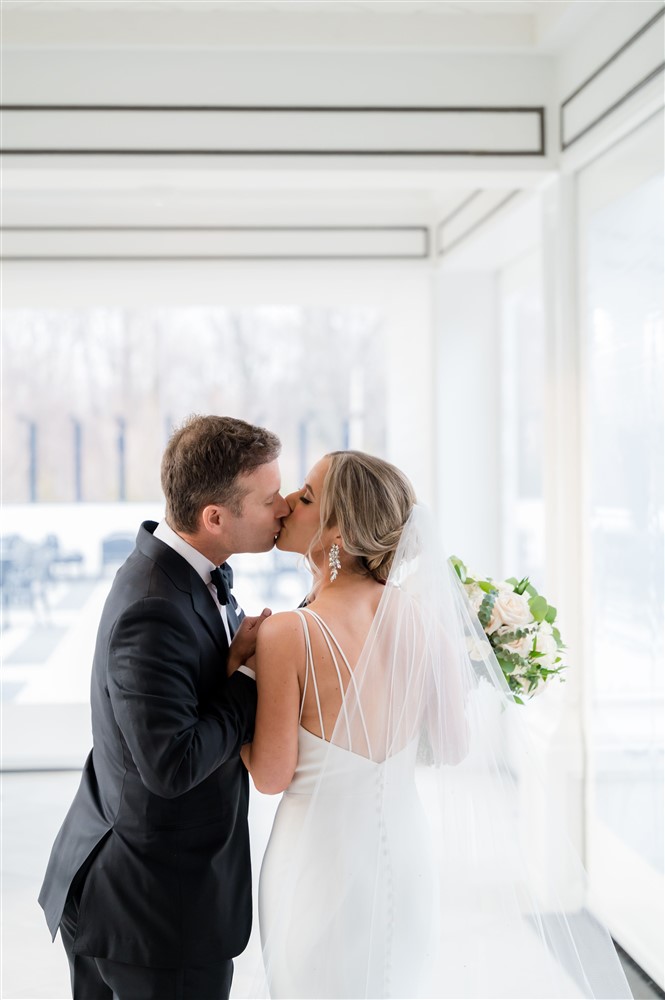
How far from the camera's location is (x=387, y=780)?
6.00ft

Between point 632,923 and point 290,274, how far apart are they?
3.70 m

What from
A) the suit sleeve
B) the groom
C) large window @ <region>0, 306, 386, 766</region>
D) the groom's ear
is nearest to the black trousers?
the groom

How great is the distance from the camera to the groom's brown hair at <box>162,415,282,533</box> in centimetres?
180

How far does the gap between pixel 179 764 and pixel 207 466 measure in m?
0.58

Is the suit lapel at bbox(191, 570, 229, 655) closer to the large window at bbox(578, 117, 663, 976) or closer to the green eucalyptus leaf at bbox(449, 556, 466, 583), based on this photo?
the green eucalyptus leaf at bbox(449, 556, 466, 583)

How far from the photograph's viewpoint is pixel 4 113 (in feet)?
10.6

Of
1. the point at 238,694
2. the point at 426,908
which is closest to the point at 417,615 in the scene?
the point at 238,694

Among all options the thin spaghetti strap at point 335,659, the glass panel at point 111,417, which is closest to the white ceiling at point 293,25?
the thin spaghetti strap at point 335,659

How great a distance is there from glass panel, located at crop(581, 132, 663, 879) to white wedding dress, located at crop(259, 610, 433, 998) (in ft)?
4.62

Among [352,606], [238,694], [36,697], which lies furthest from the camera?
[36,697]

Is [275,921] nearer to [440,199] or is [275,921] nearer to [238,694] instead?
[238,694]

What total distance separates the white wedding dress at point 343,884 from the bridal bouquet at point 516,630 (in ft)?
1.34

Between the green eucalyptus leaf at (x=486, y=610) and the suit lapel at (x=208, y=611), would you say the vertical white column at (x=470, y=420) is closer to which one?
the green eucalyptus leaf at (x=486, y=610)

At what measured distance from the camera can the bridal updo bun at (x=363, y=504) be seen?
1835 mm
